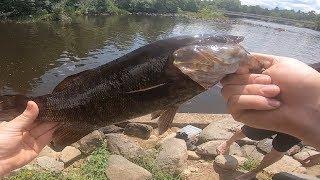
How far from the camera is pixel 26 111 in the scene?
10.7ft

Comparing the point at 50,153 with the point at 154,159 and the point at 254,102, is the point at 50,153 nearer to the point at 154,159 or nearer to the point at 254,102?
the point at 154,159

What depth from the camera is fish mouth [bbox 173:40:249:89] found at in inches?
103

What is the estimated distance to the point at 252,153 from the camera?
323 inches

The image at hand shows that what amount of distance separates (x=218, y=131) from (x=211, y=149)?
1.19 m

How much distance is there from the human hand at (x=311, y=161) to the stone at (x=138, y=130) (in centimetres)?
363

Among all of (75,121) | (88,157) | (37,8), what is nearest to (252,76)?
(75,121)

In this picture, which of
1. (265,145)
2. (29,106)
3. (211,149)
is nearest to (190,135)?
(211,149)

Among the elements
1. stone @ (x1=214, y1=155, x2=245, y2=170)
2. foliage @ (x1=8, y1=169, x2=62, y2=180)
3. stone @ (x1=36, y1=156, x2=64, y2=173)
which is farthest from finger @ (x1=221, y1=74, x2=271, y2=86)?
stone @ (x1=36, y1=156, x2=64, y2=173)

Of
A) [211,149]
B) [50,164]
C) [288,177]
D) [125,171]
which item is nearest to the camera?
[125,171]

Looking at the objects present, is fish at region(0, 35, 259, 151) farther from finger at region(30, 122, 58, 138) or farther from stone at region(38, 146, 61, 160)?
stone at region(38, 146, 61, 160)

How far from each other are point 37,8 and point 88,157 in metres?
42.7

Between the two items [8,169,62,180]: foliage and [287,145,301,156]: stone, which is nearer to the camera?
[8,169,62,180]: foliage

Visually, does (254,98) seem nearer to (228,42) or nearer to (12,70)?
(228,42)

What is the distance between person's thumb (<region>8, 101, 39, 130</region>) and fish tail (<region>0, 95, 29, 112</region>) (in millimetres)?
61
